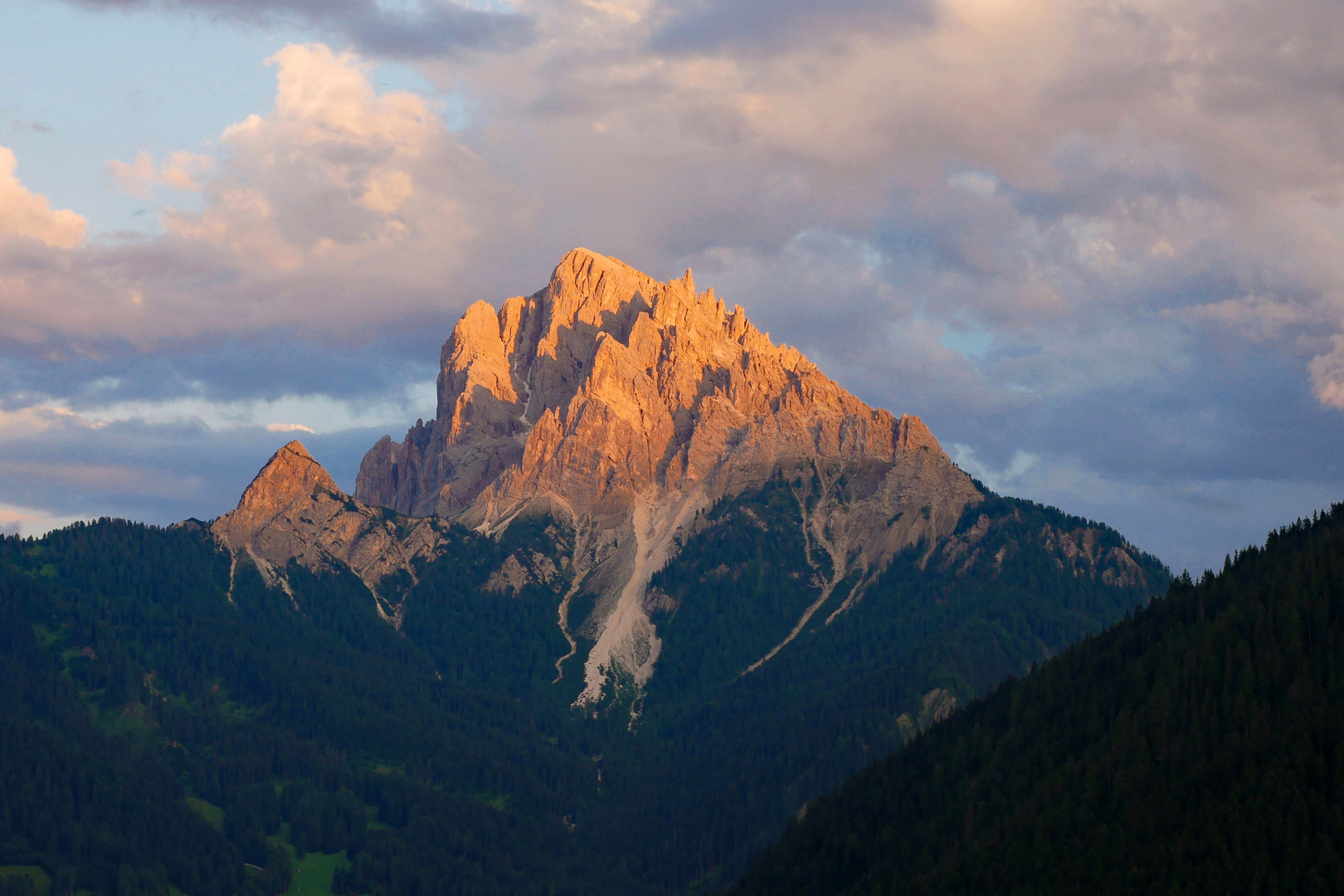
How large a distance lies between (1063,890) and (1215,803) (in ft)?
71.7

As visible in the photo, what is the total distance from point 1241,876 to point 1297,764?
2074 cm

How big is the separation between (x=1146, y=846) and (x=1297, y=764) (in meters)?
21.1

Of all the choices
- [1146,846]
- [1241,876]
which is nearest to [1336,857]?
[1241,876]

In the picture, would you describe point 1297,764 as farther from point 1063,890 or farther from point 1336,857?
point 1063,890

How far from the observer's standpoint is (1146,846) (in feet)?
652

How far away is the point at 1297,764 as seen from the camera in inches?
7761

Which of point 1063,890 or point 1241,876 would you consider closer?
point 1241,876

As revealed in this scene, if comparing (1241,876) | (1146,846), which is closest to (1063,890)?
(1146,846)

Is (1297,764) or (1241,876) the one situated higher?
(1297,764)

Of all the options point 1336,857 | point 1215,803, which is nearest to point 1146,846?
point 1215,803

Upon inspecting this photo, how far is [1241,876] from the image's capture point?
183 meters

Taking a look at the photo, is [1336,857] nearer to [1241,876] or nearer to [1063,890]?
[1241,876]

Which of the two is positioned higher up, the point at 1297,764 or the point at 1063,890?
the point at 1297,764

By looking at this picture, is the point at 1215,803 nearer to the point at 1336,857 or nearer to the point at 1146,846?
the point at 1146,846
